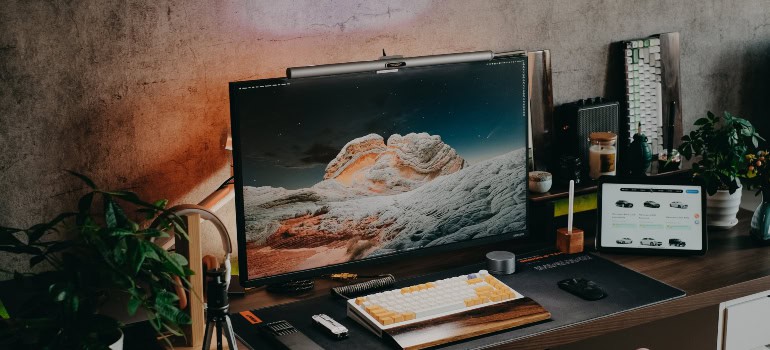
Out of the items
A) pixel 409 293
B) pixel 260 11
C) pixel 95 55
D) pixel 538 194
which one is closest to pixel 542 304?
pixel 409 293

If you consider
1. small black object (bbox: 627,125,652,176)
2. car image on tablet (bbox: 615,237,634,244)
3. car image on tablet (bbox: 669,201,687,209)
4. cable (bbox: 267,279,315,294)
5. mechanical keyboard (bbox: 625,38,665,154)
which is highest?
mechanical keyboard (bbox: 625,38,665,154)

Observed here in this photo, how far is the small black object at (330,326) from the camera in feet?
6.68

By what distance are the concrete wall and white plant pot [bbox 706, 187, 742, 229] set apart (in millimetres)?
718

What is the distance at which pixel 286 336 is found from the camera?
2014 mm

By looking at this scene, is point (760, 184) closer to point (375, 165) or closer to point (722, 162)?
point (722, 162)

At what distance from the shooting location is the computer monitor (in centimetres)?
217

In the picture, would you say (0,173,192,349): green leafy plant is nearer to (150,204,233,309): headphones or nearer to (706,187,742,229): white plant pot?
(150,204,233,309): headphones

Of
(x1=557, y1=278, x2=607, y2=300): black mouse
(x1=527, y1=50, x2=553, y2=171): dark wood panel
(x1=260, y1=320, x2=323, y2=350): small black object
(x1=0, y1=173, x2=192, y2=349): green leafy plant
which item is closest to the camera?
(x1=0, y1=173, x2=192, y2=349): green leafy plant

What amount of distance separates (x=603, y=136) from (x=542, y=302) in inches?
30.8

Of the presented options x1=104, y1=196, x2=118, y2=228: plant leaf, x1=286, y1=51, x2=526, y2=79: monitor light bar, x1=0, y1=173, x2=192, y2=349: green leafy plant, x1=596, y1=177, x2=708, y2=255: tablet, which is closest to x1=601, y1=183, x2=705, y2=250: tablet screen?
x1=596, y1=177, x2=708, y2=255: tablet

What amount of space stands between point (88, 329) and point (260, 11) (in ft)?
3.43

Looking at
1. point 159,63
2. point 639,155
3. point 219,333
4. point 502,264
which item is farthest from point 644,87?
point 219,333

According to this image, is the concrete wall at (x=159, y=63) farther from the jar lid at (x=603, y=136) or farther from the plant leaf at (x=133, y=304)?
the plant leaf at (x=133, y=304)

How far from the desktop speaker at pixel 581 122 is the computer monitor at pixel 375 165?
0.40 meters
